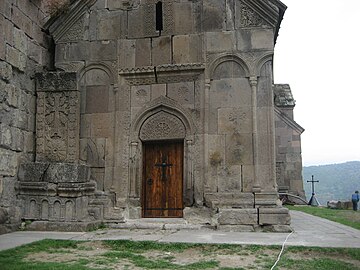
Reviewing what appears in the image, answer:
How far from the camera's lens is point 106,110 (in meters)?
9.41

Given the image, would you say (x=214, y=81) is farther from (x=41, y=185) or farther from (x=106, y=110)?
(x=41, y=185)

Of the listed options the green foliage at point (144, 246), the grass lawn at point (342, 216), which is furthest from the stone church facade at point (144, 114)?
the grass lawn at point (342, 216)

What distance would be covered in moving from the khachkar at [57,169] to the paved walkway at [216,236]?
52 centimetres

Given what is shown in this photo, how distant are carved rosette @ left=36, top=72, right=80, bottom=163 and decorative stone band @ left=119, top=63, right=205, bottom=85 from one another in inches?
52.1

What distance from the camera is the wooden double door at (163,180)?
9.16 metres

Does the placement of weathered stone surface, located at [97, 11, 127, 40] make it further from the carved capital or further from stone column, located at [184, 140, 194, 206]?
the carved capital

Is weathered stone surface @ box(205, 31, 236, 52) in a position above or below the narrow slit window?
below

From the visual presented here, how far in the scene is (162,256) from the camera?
5.66m

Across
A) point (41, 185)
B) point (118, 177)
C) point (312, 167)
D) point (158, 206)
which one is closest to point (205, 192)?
point (158, 206)

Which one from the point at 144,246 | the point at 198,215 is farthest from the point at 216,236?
the point at 144,246

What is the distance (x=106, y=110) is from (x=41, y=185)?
230 centimetres

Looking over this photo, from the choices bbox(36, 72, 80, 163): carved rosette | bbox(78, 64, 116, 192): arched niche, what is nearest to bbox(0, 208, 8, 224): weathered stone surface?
bbox(36, 72, 80, 163): carved rosette

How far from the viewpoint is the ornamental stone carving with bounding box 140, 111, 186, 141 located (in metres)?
9.10

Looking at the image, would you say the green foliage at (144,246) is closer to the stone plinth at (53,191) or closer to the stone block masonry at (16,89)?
the stone plinth at (53,191)
